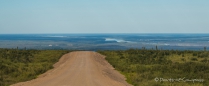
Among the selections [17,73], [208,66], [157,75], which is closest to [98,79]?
[157,75]

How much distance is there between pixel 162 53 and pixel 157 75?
929 inches

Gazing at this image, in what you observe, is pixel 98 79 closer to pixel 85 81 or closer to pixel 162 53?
pixel 85 81

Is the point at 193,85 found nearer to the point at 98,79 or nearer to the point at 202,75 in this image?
the point at 202,75

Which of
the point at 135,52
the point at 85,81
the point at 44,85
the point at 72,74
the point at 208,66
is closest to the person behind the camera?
the point at 44,85

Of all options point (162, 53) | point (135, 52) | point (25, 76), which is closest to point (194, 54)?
point (162, 53)

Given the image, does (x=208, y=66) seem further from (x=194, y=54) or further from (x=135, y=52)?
(x=135, y=52)

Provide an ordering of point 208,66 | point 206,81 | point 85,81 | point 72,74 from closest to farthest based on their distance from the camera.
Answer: point 85,81, point 206,81, point 72,74, point 208,66

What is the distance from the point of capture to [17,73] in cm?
2800

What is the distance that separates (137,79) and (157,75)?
3.09m

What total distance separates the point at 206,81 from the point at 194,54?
25507 mm

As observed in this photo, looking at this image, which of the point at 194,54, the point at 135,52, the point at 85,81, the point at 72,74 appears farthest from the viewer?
the point at 135,52

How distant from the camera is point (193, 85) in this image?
72.4ft

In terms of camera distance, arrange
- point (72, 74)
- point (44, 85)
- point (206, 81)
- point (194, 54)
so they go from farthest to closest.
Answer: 1. point (194, 54)
2. point (72, 74)
3. point (206, 81)
4. point (44, 85)

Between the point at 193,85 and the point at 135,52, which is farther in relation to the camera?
the point at 135,52
